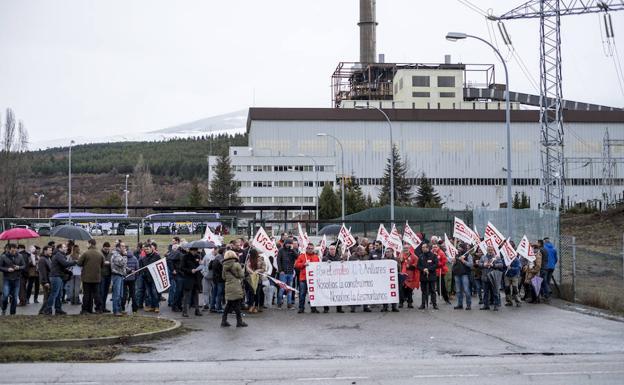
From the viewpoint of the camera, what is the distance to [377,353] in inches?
565

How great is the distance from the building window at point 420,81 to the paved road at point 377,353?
94.1 meters

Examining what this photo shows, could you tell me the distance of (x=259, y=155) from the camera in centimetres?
10869

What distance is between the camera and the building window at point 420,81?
370 feet

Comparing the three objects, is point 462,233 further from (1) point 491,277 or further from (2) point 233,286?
(2) point 233,286

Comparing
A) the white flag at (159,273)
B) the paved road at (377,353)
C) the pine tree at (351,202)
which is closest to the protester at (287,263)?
the paved road at (377,353)

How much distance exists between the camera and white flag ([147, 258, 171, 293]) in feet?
69.8

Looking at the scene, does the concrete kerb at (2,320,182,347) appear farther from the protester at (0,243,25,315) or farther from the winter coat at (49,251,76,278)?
the protester at (0,243,25,315)

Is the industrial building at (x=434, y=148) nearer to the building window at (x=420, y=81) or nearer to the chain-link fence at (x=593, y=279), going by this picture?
the building window at (x=420, y=81)

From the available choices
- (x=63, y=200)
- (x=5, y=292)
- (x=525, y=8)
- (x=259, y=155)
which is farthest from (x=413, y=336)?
(x=63, y=200)

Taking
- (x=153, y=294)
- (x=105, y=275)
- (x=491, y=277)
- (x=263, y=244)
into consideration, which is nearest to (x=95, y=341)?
(x=105, y=275)

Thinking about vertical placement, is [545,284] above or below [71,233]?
below

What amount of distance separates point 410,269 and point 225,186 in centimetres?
8978

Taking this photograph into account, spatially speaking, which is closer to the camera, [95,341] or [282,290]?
[95,341]

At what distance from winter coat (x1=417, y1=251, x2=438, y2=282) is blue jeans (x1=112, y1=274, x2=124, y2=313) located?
320 inches
